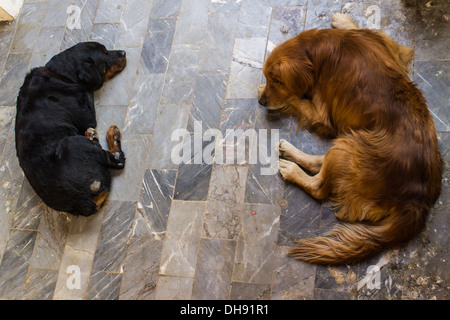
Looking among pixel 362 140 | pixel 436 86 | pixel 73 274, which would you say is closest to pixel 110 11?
pixel 73 274

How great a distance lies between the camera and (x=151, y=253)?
3.49 metres

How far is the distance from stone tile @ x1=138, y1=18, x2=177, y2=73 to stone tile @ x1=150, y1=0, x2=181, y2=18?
0.06 metres

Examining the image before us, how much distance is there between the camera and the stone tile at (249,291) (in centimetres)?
319

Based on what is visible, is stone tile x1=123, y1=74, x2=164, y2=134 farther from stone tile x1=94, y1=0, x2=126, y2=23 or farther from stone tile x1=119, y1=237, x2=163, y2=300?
stone tile x1=119, y1=237, x2=163, y2=300

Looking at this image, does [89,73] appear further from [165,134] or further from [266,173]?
[266,173]

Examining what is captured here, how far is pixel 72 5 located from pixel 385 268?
419cm

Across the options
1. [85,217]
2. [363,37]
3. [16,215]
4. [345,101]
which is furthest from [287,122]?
[16,215]

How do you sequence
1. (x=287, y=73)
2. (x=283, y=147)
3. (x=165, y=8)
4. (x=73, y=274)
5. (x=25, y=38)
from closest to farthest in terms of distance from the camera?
(x=287, y=73) < (x=283, y=147) < (x=73, y=274) < (x=165, y=8) < (x=25, y=38)

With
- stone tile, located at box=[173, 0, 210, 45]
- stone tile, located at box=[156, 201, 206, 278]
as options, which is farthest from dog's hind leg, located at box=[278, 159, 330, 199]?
stone tile, located at box=[173, 0, 210, 45]

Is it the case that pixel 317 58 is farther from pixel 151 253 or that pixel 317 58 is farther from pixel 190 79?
pixel 151 253

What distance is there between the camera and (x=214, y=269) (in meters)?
3.34

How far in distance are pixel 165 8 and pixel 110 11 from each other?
25.4 inches

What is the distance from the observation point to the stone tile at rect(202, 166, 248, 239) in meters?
3.43

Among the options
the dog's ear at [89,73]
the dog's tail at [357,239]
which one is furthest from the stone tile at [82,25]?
the dog's tail at [357,239]
